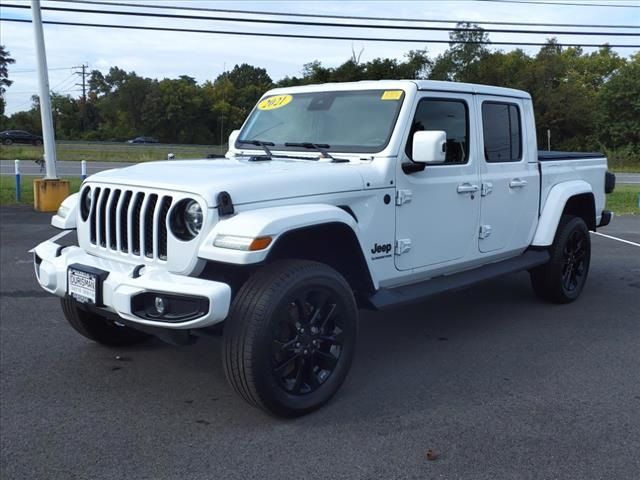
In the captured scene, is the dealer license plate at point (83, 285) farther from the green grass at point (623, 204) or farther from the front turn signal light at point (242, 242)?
the green grass at point (623, 204)

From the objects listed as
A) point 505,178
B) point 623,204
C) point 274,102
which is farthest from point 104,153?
point 505,178

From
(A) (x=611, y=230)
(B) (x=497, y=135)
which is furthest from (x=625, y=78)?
(B) (x=497, y=135)

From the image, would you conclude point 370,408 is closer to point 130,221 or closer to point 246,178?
point 246,178

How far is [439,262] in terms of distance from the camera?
462 cm

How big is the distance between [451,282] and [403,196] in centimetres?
84

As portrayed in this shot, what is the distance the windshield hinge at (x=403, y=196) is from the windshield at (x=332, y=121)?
1.05ft

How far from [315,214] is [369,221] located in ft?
1.97

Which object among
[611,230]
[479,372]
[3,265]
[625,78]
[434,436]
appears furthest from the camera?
[625,78]

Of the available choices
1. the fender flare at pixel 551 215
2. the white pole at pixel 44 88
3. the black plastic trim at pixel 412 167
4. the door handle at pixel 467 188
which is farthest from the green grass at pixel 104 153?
the black plastic trim at pixel 412 167

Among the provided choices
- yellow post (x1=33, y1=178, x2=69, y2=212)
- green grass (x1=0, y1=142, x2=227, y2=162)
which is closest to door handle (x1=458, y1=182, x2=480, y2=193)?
yellow post (x1=33, y1=178, x2=69, y2=212)

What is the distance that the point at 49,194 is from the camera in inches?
505

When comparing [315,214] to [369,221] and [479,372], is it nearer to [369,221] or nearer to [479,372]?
[369,221]

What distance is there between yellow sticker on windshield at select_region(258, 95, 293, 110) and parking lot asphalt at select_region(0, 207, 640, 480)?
1892 mm

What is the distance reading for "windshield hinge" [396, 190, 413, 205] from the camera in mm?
4210
